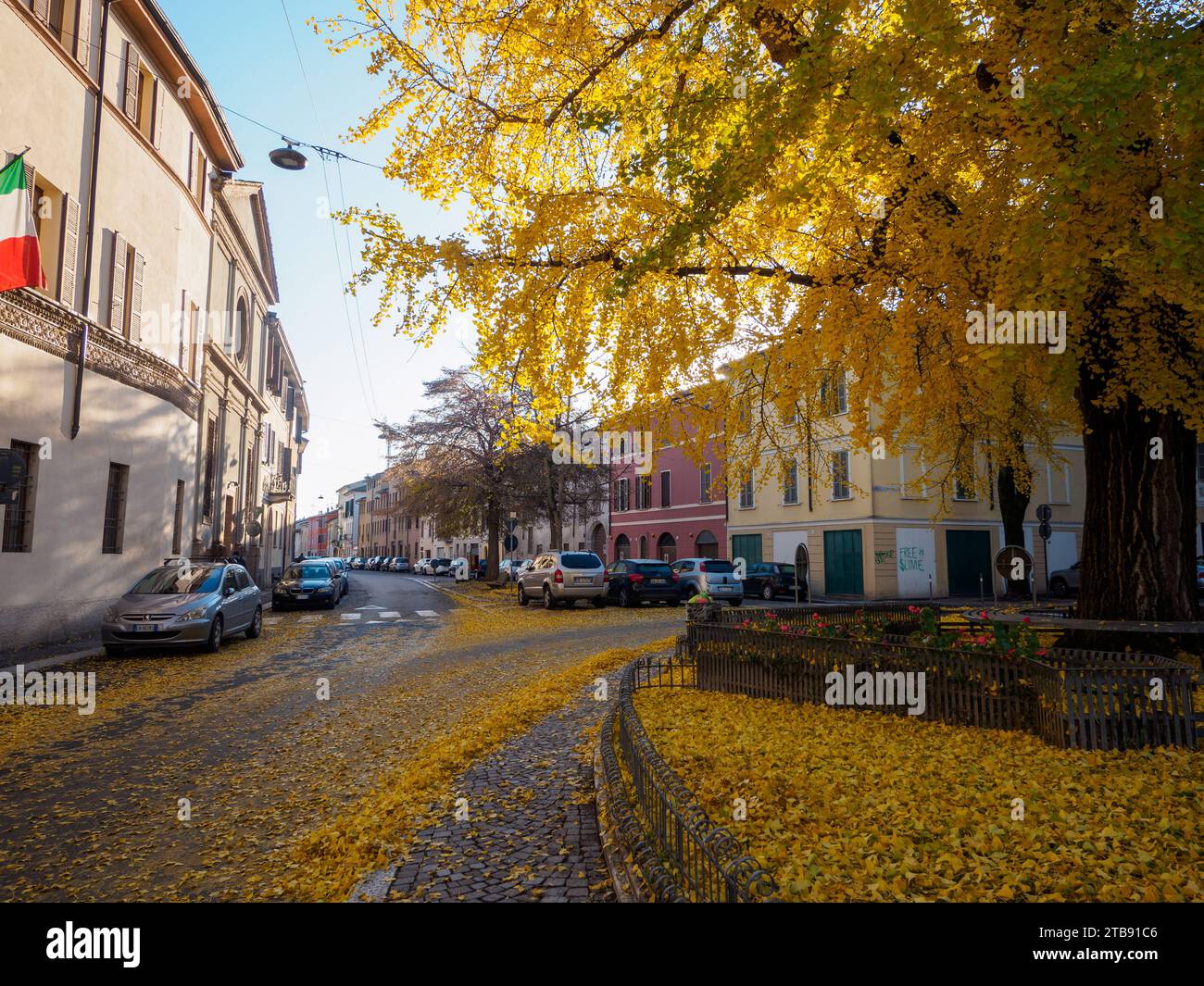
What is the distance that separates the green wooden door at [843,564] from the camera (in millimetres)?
30938

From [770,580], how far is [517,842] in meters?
27.6

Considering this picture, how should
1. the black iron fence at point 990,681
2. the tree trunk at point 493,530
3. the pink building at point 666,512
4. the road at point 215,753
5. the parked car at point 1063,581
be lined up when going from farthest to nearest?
the pink building at point 666,512, the tree trunk at point 493,530, the parked car at point 1063,581, the black iron fence at point 990,681, the road at point 215,753

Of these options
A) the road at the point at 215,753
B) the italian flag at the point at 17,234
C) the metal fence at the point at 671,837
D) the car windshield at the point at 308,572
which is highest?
the italian flag at the point at 17,234

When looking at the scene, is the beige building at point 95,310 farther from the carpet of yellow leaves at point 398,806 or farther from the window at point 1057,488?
the window at point 1057,488

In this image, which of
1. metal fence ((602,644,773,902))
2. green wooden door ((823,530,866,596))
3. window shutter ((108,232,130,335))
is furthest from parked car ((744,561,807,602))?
metal fence ((602,644,773,902))

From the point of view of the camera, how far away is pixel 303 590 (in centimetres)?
2411

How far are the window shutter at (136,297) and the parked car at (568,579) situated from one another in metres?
13.0

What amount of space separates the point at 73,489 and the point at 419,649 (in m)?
7.42

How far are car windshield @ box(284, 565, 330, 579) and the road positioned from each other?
404 inches

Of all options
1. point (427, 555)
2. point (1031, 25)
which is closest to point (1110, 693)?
point (1031, 25)

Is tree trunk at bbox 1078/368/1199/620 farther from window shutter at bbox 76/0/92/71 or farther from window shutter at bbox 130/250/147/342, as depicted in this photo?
window shutter at bbox 130/250/147/342

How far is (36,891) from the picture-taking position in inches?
151

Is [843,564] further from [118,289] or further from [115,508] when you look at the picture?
[118,289]

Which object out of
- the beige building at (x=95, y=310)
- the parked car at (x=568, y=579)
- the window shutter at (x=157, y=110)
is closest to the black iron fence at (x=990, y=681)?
the beige building at (x=95, y=310)
